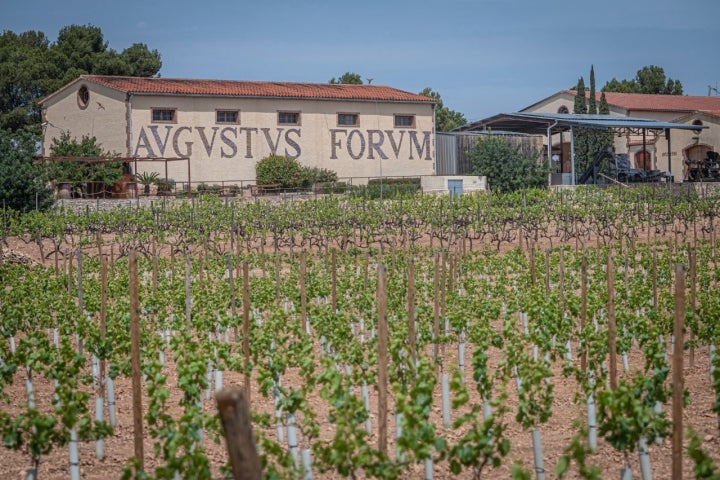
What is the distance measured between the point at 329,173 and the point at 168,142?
679 cm

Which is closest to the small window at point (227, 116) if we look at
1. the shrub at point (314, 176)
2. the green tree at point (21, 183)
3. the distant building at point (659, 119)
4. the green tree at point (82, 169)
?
the shrub at point (314, 176)

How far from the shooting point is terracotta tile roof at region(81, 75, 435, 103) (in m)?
38.2

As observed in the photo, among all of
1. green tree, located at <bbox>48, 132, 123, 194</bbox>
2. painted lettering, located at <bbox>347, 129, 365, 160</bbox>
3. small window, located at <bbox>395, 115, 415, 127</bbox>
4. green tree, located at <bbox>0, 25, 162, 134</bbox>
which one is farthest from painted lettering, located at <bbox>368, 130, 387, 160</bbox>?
green tree, located at <bbox>0, 25, 162, 134</bbox>

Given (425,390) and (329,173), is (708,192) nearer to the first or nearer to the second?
(329,173)

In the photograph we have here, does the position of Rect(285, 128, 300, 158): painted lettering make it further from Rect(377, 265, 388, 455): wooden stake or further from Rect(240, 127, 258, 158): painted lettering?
Rect(377, 265, 388, 455): wooden stake

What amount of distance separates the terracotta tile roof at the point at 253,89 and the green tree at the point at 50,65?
12825 millimetres

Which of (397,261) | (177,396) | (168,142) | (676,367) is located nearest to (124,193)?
(168,142)

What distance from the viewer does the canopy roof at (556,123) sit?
118 ft

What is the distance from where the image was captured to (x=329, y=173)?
40375 millimetres

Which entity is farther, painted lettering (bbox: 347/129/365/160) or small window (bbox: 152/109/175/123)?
painted lettering (bbox: 347/129/365/160)

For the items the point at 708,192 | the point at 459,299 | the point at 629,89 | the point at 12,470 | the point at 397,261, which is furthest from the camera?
the point at 629,89

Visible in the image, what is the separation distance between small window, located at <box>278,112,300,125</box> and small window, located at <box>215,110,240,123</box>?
190 cm

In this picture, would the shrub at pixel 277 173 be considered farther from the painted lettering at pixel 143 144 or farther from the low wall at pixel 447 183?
the low wall at pixel 447 183

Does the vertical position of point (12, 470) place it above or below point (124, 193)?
below
